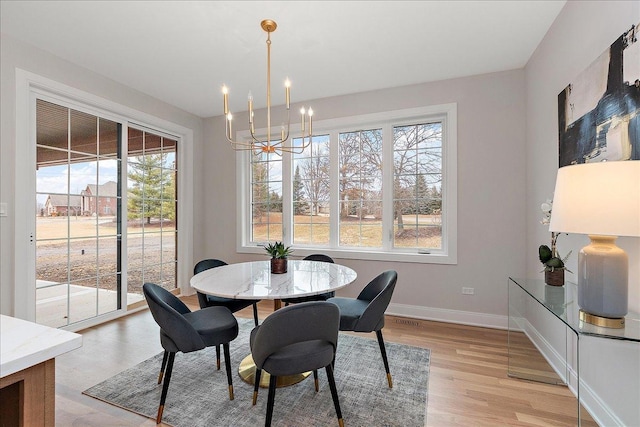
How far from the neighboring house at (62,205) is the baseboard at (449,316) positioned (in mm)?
3653

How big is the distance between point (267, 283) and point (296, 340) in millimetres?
605

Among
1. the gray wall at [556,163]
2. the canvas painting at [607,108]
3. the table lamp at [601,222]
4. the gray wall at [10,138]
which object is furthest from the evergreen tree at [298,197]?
the table lamp at [601,222]

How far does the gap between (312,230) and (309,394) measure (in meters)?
2.27

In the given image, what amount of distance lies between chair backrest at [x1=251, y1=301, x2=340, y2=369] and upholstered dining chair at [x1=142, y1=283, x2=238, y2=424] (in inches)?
16.7

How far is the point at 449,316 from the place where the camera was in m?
3.33

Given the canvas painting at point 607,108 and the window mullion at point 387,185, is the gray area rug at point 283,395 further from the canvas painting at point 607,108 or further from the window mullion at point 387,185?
the canvas painting at point 607,108

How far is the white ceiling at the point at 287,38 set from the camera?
7.22 ft

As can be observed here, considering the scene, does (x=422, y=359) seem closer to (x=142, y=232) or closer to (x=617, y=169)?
(x=617, y=169)

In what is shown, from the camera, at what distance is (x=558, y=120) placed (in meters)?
2.27

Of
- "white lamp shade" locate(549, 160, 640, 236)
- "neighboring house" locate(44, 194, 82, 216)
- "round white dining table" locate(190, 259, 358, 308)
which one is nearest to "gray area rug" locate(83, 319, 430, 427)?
"round white dining table" locate(190, 259, 358, 308)

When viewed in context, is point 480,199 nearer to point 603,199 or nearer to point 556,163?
point 556,163

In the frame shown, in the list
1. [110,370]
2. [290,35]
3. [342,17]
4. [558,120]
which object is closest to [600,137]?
[558,120]

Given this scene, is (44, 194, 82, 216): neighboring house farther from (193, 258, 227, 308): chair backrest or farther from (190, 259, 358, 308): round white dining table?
(190, 259, 358, 308): round white dining table

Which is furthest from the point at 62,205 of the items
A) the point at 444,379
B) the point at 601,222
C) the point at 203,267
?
the point at 601,222
